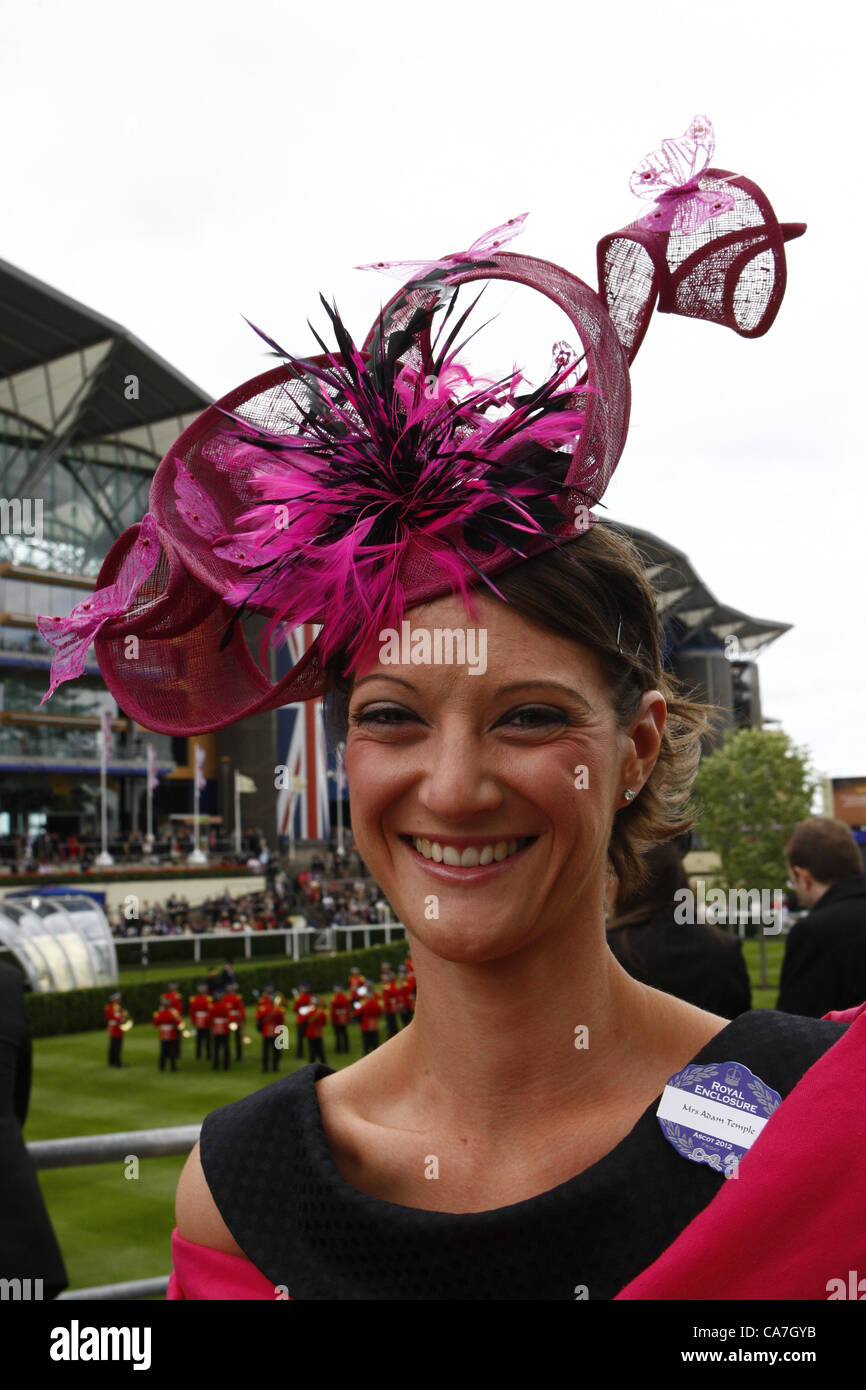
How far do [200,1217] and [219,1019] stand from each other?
17.4 meters

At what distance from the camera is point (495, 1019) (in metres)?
1.94

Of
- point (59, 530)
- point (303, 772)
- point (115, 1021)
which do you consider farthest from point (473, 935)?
point (59, 530)

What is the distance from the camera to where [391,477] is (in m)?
1.92

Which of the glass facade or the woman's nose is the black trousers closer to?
the woman's nose

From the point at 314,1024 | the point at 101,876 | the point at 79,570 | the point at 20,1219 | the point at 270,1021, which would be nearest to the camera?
the point at 20,1219

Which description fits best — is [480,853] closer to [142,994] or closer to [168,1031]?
[168,1031]

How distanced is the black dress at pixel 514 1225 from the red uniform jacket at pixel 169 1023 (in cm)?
1711

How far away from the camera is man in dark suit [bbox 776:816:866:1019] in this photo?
4727 mm

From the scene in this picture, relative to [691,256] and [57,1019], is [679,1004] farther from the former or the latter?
[57,1019]

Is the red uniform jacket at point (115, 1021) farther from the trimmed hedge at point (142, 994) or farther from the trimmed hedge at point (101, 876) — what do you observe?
the trimmed hedge at point (101, 876)

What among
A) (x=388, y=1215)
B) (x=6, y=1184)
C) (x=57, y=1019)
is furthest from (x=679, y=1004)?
(x=57, y=1019)

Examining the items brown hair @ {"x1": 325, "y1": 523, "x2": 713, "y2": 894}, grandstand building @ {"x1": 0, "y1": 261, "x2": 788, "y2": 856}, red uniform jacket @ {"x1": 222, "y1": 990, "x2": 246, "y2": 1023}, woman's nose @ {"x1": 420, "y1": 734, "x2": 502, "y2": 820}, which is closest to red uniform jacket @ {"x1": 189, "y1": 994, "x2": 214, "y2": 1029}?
red uniform jacket @ {"x1": 222, "y1": 990, "x2": 246, "y2": 1023}

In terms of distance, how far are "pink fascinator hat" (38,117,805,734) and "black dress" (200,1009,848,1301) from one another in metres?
0.87

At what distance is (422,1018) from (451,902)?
1.22 ft
